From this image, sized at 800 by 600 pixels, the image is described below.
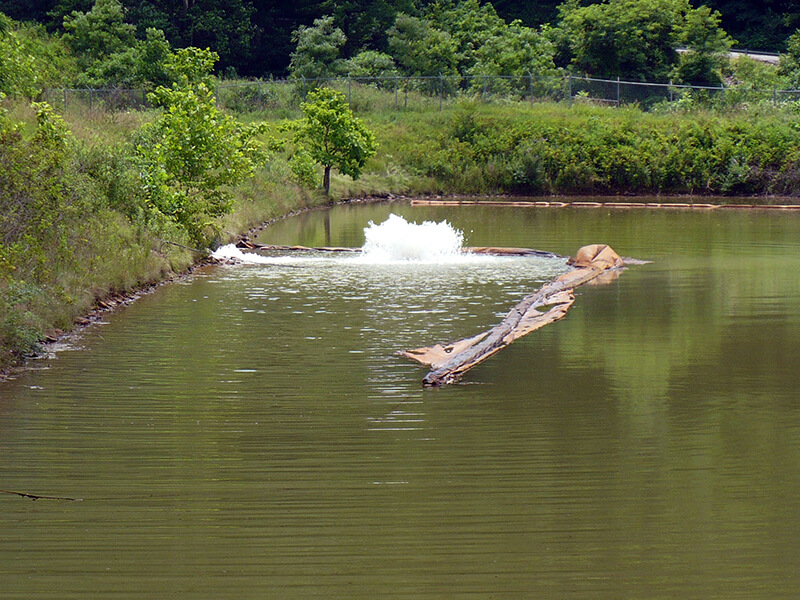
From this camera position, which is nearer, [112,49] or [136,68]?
Result: [136,68]

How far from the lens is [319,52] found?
6278cm

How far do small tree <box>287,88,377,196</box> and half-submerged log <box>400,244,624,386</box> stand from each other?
18.3m

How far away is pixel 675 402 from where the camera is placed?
11484 millimetres

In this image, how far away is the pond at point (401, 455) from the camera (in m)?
7.09

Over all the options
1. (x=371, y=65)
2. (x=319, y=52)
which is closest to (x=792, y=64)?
(x=371, y=65)

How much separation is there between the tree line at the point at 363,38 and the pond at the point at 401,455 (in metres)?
40.4

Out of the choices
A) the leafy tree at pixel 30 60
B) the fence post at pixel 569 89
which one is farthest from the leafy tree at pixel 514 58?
the leafy tree at pixel 30 60

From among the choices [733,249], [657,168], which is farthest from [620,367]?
[657,168]

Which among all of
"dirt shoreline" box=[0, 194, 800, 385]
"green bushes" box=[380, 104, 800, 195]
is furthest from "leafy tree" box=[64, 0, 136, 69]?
"dirt shoreline" box=[0, 194, 800, 385]

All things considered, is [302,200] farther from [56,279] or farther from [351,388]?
[351,388]

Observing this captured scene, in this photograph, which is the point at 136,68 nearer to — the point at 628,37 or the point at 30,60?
the point at 30,60

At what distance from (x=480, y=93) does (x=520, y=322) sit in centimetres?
4161

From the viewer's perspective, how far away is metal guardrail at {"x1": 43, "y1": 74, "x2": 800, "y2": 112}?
54.0 m

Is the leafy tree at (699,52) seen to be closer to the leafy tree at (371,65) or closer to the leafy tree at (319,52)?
the leafy tree at (371,65)
